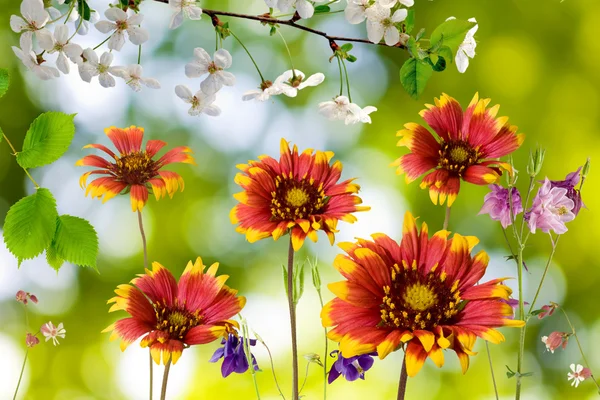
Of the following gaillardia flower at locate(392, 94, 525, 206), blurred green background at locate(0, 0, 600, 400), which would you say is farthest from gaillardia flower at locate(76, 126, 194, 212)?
blurred green background at locate(0, 0, 600, 400)

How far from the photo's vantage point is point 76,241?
504 mm

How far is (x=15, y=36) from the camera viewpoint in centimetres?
173

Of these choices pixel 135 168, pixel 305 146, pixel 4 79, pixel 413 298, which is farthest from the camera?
pixel 305 146

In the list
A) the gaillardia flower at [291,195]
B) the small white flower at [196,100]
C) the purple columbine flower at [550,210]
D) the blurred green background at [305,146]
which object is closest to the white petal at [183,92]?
the small white flower at [196,100]

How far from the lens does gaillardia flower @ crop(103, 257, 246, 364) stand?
0.50 meters

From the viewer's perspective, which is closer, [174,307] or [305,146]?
[174,307]

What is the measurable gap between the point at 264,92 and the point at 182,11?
100 millimetres

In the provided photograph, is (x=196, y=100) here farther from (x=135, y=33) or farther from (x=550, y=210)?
(x=550, y=210)

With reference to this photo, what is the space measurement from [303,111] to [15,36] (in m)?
0.80

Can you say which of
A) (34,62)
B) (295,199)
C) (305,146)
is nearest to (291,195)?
(295,199)

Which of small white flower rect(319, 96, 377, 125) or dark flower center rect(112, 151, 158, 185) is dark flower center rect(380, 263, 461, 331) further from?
dark flower center rect(112, 151, 158, 185)

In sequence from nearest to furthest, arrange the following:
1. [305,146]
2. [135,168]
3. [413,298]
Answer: [413,298]
[135,168]
[305,146]

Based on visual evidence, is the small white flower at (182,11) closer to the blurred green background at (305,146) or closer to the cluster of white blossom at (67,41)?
the cluster of white blossom at (67,41)

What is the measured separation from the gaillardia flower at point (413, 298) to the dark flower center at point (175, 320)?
17 cm
